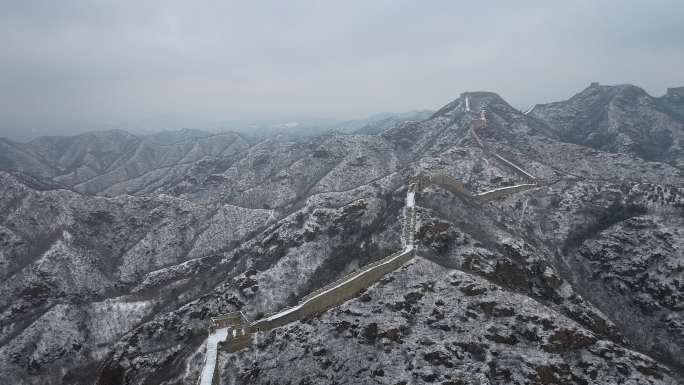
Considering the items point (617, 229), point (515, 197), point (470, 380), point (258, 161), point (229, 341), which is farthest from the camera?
point (258, 161)

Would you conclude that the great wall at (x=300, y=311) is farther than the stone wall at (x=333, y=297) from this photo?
No

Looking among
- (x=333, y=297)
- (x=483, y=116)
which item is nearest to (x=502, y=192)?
(x=333, y=297)

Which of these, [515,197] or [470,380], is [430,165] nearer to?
[515,197]

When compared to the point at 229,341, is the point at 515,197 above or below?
above

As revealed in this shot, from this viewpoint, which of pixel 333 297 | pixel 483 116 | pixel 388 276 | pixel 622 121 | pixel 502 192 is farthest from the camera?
pixel 622 121

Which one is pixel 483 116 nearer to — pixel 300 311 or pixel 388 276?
pixel 388 276

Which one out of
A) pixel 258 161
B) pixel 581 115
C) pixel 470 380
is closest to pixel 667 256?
pixel 470 380

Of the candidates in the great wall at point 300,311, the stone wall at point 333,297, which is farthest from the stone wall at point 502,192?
the stone wall at point 333,297

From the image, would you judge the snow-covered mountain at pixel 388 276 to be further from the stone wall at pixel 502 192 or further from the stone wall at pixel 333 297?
the stone wall at pixel 502 192
